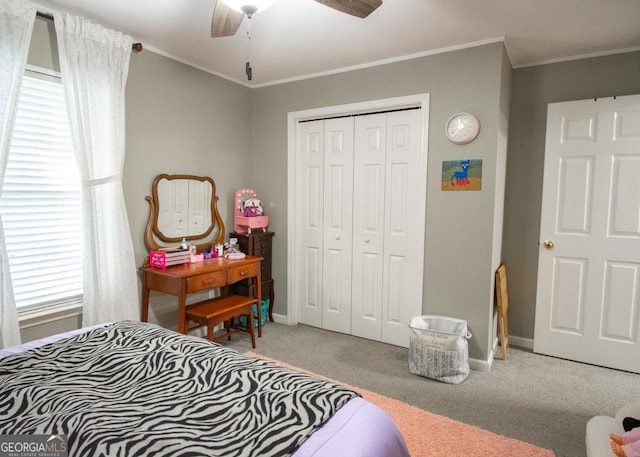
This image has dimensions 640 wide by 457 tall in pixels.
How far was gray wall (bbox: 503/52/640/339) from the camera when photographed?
9.73ft

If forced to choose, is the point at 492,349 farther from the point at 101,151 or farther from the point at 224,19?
the point at 101,151

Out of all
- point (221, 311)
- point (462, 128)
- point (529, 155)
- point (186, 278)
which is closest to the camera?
point (186, 278)

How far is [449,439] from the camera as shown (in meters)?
2.02

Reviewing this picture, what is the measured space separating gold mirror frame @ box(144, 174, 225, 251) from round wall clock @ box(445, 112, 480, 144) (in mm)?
2175

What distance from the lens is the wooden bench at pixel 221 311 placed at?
2.85 m

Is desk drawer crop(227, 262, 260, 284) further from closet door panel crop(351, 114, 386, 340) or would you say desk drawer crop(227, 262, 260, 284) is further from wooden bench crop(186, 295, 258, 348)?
closet door panel crop(351, 114, 386, 340)

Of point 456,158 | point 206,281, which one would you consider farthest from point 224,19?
point 456,158

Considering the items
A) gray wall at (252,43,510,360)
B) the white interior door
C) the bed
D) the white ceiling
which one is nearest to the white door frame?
gray wall at (252,43,510,360)

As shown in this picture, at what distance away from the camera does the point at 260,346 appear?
3.29 m

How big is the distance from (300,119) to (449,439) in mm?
2987

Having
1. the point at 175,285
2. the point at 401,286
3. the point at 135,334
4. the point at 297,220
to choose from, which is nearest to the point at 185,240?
the point at 175,285

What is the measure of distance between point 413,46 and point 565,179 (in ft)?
5.51

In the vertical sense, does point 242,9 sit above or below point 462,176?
Answer: above

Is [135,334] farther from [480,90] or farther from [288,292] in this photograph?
[480,90]
